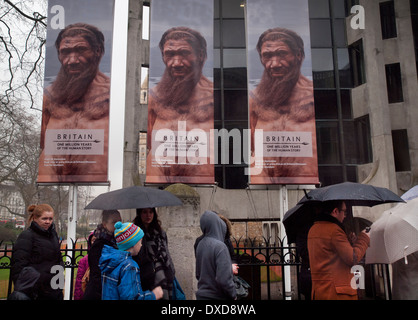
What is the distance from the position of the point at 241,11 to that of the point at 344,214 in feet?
53.7

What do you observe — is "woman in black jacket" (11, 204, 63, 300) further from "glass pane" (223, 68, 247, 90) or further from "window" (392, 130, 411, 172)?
"window" (392, 130, 411, 172)

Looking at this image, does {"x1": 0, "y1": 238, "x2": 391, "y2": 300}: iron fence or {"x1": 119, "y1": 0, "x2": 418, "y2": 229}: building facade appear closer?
{"x1": 0, "y1": 238, "x2": 391, "y2": 300}: iron fence

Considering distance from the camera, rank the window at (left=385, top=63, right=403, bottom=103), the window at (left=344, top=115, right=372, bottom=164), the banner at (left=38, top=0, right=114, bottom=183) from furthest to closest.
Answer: the window at (left=344, top=115, right=372, bottom=164), the window at (left=385, top=63, right=403, bottom=103), the banner at (left=38, top=0, right=114, bottom=183)

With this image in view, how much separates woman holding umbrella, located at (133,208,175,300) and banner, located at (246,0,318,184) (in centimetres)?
707

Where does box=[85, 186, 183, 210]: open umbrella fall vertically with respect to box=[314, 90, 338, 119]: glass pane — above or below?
below

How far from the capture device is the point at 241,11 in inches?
722

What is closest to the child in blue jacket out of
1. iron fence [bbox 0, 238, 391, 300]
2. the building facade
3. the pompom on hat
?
the pompom on hat

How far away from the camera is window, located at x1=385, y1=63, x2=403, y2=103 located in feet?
53.4

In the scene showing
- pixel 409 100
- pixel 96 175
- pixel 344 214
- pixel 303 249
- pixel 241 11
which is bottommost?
pixel 303 249

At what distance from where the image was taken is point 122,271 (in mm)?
3189

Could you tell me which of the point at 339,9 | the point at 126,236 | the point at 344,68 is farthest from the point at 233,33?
the point at 126,236

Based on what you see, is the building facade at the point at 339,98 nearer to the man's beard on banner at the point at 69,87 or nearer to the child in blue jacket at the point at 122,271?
the man's beard on banner at the point at 69,87
